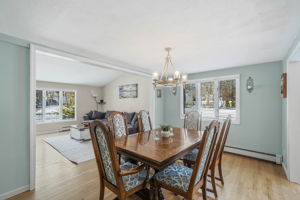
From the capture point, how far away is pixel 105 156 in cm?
141

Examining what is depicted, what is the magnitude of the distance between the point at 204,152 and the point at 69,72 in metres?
5.60

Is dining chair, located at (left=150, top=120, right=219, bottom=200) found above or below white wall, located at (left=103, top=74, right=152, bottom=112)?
below

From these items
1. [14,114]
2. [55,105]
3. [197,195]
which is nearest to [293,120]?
[197,195]

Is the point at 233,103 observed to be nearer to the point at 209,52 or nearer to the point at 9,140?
the point at 209,52

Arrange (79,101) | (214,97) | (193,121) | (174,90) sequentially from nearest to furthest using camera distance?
1. (193,121)
2. (214,97)
3. (174,90)
4. (79,101)

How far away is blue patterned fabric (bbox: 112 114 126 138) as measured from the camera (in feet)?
7.94

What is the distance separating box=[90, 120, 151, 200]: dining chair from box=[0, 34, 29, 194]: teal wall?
4.65 ft

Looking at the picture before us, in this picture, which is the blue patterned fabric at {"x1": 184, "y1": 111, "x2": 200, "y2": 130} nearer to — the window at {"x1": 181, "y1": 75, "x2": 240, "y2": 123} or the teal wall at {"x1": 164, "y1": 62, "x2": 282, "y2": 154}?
the window at {"x1": 181, "y1": 75, "x2": 240, "y2": 123}

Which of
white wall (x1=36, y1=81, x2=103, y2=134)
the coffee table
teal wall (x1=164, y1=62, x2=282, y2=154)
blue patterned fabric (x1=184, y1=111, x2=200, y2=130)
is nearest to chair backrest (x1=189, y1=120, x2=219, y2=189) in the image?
blue patterned fabric (x1=184, y1=111, x2=200, y2=130)

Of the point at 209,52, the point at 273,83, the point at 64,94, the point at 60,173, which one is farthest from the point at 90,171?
the point at 64,94

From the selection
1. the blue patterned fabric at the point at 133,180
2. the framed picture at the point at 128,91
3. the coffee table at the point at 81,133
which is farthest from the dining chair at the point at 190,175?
the framed picture at the point at 128,91

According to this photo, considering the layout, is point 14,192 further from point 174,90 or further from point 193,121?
point 174,90

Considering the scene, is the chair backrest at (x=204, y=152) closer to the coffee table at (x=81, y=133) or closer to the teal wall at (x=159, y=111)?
the teal wall at (x=159, y=111)

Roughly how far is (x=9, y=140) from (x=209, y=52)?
139 inches
